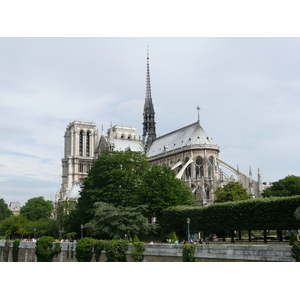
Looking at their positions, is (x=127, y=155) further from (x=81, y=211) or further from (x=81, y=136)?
(x=81, y=136)

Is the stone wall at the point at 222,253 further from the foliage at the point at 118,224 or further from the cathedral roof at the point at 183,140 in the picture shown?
the cathedral roof at the point at 183,140

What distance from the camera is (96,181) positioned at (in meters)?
50.8

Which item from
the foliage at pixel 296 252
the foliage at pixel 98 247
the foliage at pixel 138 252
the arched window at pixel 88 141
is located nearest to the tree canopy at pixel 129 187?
the foliage at pixel 98 247

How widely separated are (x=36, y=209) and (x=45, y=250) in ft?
179

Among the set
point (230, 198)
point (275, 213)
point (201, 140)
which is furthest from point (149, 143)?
point (275, 213)

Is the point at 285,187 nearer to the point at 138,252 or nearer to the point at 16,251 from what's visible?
the point at 16,251

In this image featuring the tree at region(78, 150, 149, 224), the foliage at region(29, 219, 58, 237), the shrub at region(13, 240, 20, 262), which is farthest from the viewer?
the foliage at region(29, 219, 58, 237)

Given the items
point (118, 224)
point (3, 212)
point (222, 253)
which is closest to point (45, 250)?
point (118, 224)

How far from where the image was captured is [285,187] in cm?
6156

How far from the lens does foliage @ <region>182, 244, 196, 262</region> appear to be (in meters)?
26.0

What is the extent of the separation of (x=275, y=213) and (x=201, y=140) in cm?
4595

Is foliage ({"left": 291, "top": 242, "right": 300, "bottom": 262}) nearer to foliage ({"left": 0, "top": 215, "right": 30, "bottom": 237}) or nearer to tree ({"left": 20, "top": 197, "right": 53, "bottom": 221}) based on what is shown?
foliage ({"left": 0, "top": 215, "right": 30, "bottom": 237})

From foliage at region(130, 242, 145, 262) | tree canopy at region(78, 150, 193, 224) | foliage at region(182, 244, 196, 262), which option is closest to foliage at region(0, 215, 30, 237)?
tree canopy at region(78, 150, 193, 224)

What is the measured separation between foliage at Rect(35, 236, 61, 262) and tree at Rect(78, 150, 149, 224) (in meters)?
8.49
